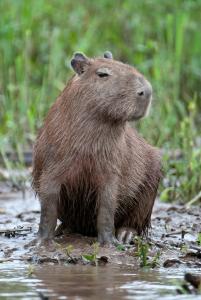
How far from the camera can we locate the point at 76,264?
19.2 feet

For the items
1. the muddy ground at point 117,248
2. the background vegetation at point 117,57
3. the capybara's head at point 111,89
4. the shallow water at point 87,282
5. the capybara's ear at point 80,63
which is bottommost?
the shallow water at point 87,282

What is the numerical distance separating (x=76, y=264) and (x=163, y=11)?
7.39 meters

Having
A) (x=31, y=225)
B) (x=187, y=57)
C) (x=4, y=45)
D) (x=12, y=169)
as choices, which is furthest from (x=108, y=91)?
(x=187, y=57)

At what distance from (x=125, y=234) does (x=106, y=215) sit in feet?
1.47

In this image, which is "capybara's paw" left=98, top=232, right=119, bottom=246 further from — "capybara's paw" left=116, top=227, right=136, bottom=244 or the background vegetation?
the background vegetation

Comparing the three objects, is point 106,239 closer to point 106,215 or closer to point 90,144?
point 106,215

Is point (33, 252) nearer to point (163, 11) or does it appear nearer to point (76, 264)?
point (76, 264)

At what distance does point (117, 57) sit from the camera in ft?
39.8

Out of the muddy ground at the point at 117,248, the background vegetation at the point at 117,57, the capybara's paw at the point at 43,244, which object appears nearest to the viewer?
the muddy ground at the point at 117,248

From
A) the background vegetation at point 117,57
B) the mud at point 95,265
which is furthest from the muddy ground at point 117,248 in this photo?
the background vegetation at point 117,57

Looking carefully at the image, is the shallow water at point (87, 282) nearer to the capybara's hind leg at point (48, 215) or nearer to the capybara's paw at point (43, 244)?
the capybara's paw at point (43, 244)

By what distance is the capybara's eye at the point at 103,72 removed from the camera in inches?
241

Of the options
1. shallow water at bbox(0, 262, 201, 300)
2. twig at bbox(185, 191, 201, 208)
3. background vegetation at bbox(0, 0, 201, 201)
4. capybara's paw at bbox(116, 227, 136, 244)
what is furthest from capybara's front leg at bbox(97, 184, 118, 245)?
background vegetation at bbox(0, 0, 201, 201)

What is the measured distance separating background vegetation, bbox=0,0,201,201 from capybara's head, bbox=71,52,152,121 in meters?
2.19
